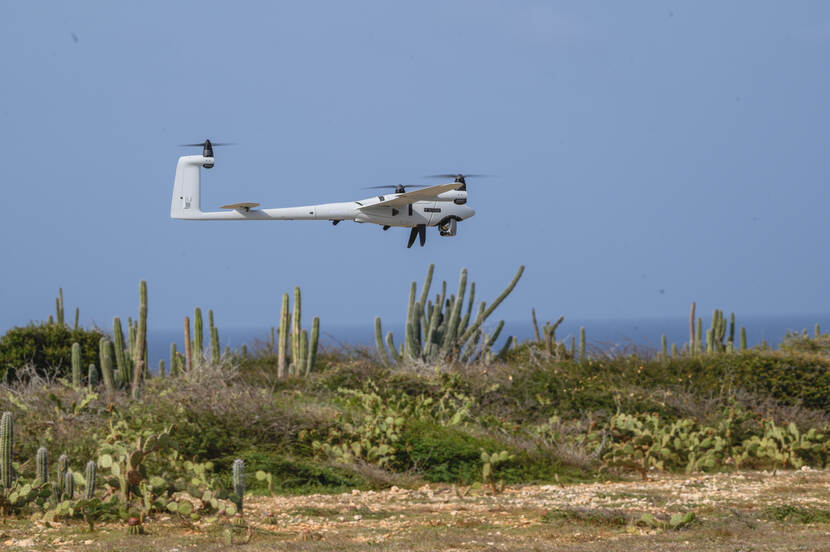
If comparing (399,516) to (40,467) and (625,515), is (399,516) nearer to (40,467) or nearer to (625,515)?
(625,515)

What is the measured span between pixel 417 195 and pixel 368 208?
0.38m

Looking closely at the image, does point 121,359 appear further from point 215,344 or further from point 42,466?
point 42,466

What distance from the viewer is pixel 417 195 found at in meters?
7.16

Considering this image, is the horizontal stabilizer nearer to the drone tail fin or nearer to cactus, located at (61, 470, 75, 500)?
the drone tail fin

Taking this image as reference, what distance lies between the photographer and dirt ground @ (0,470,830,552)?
7.55 metres

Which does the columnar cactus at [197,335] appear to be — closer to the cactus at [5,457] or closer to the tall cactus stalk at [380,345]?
the tall cactus stalk at [380,345]

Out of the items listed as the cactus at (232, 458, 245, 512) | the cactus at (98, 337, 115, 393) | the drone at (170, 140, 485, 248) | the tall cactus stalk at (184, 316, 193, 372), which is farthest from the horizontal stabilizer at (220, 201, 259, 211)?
the tall cactus stalk at (184, 316, 193, 372)

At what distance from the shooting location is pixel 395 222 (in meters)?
7.32

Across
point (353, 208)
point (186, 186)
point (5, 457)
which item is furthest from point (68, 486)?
point (353, 208)

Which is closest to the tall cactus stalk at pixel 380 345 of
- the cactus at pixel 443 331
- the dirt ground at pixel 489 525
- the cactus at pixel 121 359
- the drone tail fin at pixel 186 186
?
the cactus at pixel 443 331

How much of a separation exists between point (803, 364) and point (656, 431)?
4215 millimetres

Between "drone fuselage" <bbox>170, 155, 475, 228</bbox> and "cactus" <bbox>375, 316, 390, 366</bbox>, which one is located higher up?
"drone fuselage" <bbox>170, 155, 475, 228</bbox>

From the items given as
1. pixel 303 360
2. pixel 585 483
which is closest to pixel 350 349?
pixel 303 360

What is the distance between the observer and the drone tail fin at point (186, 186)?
761 centimetres
